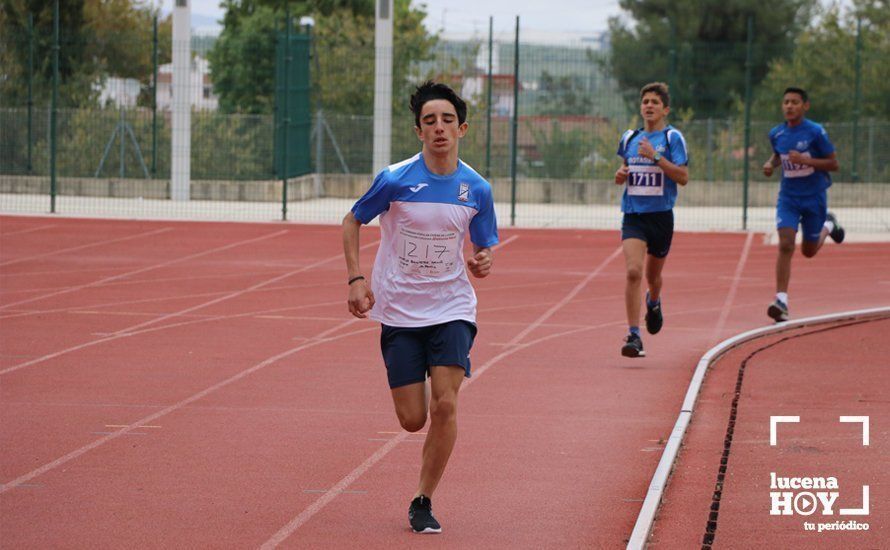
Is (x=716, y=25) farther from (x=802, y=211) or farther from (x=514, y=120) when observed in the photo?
(x=802, y=211)

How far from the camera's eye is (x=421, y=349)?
6.75 m

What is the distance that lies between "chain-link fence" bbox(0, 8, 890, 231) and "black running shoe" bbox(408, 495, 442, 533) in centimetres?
1873

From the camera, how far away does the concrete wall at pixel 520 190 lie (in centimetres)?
2847

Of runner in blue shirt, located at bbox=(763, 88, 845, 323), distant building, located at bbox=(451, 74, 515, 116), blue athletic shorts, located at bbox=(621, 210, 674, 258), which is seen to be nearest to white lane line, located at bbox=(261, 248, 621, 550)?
blue athletic shorts, located at bbox=(621, 210, 674, 258)

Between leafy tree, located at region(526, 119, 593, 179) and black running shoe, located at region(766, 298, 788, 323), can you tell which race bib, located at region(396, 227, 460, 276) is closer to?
black running shoe, located at region(766, 298, 788, 323)

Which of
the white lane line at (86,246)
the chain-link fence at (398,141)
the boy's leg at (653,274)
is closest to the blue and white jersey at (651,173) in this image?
the boy's leg at (653,274)

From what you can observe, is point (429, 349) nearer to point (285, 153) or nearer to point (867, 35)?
point (285, 153)

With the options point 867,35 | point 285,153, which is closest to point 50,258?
point 285,153

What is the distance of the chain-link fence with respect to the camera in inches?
1049

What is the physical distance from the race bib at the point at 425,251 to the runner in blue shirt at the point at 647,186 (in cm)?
473

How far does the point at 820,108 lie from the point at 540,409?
28.7 meters

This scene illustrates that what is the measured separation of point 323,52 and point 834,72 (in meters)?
11.6

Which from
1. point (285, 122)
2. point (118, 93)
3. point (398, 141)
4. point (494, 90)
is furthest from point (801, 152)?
point (118, 93)

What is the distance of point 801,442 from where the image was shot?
837 cm
